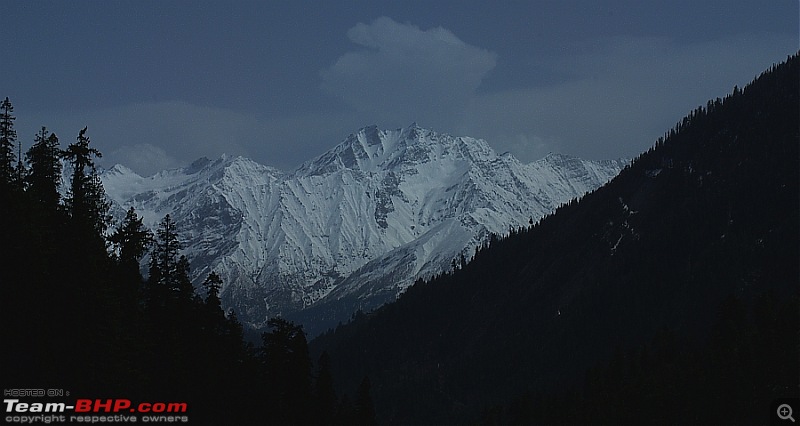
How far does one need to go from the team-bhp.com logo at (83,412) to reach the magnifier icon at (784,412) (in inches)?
1329

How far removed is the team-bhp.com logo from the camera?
2092 inches

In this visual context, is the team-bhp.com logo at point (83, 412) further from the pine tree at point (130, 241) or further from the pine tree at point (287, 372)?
the pine tree at point (287, 372)

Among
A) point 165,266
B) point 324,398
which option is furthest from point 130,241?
point 324,398

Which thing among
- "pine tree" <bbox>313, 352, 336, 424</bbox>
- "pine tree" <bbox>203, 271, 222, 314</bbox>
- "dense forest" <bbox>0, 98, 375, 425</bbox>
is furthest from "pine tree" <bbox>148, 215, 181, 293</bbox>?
"pine tree" <bbox>313, 352, 336, 424</bbox>

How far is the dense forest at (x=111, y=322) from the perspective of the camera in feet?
210

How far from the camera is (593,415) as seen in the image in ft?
397

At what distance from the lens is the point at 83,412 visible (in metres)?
54.7

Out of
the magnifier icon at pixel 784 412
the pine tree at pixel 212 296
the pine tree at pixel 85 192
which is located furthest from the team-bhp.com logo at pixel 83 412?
the magnifier icon at pixel 784 412

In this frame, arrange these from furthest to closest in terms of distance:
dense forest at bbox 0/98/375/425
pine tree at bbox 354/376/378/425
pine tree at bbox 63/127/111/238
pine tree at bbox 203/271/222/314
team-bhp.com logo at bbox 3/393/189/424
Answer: pine tree at bbox 354/376/378/425 → pine tree at bbox 203/271/222/314 → pine tree at bbox 63/127/111/238 → dense forest at bbox 0/98/375/425 → team-bhp.com logo at bbox 3/393/189/424

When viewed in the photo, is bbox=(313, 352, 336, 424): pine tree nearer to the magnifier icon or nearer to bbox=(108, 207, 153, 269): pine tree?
bbox=(108, 207, 153, 269): pine tree

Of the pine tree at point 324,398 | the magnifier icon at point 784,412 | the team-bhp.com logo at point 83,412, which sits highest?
the pine tree at point 324,398

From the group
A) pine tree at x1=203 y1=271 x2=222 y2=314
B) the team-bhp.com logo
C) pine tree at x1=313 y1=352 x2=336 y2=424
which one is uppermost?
pine tree at x1=203 y1=271 x2=222 y2=314

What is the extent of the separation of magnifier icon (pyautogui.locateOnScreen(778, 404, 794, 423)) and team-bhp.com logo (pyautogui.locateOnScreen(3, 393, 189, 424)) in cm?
3375

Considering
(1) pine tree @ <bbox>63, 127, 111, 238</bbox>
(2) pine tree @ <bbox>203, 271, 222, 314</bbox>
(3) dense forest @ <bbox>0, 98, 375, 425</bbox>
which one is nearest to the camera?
(3) dense forest @ <bbox>0, 98, 375, 425</bbox>
